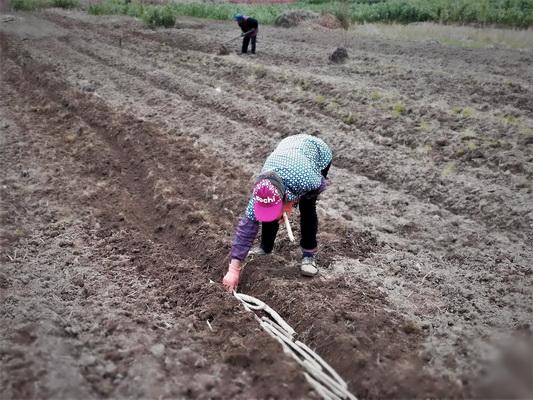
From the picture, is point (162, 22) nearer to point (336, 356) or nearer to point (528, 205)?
point (528, 205)

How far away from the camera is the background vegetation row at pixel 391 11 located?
16.9m

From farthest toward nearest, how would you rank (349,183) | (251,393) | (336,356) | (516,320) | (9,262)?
(349,183) < (9,262) < (516,320) < (336,356) < (251,393)

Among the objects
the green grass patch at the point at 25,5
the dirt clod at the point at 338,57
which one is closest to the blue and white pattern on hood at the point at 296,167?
the dirt clod at the point at 338,57

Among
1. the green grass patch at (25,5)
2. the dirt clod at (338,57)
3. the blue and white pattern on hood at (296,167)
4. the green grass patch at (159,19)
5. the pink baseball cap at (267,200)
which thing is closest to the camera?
the pink baseball cap at (267,200)

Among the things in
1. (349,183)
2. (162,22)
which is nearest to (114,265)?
(349,183)

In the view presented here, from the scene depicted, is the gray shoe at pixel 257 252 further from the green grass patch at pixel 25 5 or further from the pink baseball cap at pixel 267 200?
the green grass patch at pixel 25 5

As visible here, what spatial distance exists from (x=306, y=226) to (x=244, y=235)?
60 cm

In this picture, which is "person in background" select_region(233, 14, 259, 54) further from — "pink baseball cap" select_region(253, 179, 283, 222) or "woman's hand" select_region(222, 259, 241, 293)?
"pink baseball cap" select_region(253, 179, 283, 222)

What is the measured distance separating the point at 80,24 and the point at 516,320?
1678 cm

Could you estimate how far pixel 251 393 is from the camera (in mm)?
2896

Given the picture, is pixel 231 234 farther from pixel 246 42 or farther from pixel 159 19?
pixel 159 19

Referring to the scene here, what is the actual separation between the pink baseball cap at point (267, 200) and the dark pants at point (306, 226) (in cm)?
44

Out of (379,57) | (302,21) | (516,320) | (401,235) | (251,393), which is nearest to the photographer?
(251,393)

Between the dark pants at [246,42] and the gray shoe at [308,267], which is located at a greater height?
the dark pants at [246,42]
